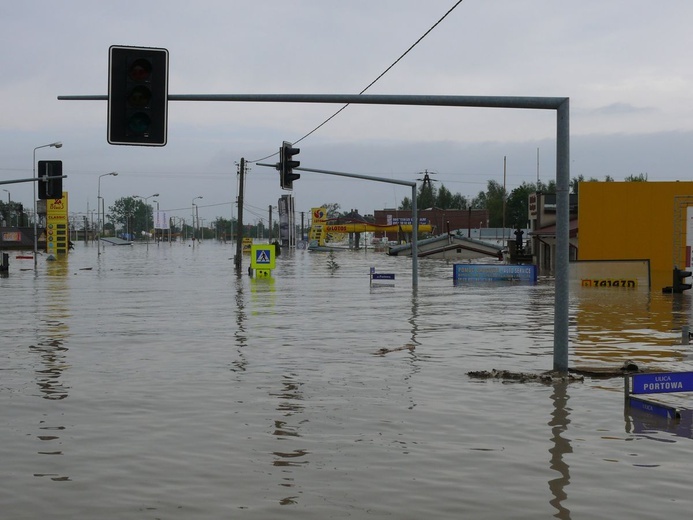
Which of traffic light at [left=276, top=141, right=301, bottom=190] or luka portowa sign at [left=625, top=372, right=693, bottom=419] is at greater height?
traffic light at [left=276, top=141, right=301, bottom=190]

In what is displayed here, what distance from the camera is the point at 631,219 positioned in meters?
51.6

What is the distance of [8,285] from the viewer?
4594 centimetres

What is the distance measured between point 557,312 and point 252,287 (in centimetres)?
2999

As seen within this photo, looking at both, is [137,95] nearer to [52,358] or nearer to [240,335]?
[52,358]

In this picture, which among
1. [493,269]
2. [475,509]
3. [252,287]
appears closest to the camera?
[475,509]

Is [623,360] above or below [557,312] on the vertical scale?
below

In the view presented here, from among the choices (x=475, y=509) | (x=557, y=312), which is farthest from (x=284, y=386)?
(x=475, y=509)

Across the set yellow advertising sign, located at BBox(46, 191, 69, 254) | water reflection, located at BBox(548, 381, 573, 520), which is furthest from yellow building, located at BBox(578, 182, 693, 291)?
yellow advertising sign, located at BBox(46, 191, 69, 254)

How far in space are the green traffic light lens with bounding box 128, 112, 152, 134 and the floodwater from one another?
12.4 ft

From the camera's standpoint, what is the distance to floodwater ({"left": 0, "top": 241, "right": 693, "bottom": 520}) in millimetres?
8539

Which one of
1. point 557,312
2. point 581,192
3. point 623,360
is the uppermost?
point 581,192

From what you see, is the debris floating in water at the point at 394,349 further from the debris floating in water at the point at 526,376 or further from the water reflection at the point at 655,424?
the water reflection at the point at 655,424

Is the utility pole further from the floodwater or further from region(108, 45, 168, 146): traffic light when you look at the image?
region(108, 45, 168, 146): traffic light

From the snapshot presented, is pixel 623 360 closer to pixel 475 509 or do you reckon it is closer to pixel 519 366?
pixel 519 366
